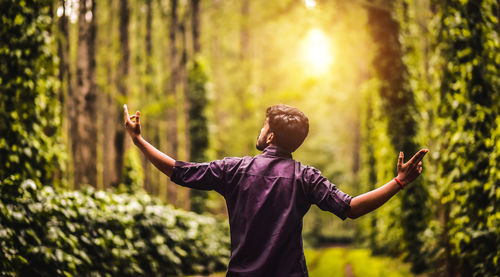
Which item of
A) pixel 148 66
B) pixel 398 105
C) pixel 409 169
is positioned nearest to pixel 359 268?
pixel 398 105

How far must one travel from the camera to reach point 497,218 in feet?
19.1

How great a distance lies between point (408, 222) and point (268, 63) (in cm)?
3084

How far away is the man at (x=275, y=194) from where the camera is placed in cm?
322

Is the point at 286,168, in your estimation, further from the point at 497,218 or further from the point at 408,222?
the point at 408,222

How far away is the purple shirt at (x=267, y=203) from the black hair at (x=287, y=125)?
0.47 ft

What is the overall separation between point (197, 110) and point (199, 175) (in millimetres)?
16763

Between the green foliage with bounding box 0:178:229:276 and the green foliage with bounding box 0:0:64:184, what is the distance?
57 centimetres

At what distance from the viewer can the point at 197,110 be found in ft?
65.7

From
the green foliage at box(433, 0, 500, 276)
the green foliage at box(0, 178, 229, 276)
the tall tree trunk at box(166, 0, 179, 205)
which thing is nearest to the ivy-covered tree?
the green foliage at box(433, 0, 500, 276)

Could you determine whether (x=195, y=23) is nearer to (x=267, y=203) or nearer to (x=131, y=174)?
(x=131, y=174)

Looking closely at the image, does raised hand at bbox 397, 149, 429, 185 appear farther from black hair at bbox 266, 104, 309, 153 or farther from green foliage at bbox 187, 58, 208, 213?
green foliage at bbox 187, 58, 208, 213

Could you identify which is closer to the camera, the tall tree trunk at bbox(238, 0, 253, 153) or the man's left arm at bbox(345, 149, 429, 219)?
the man's left arm at bbox(345, 149, 429, 219)

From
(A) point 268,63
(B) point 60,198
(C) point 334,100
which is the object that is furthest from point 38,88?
(A) point 268,63

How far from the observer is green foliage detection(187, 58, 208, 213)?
19828mm
